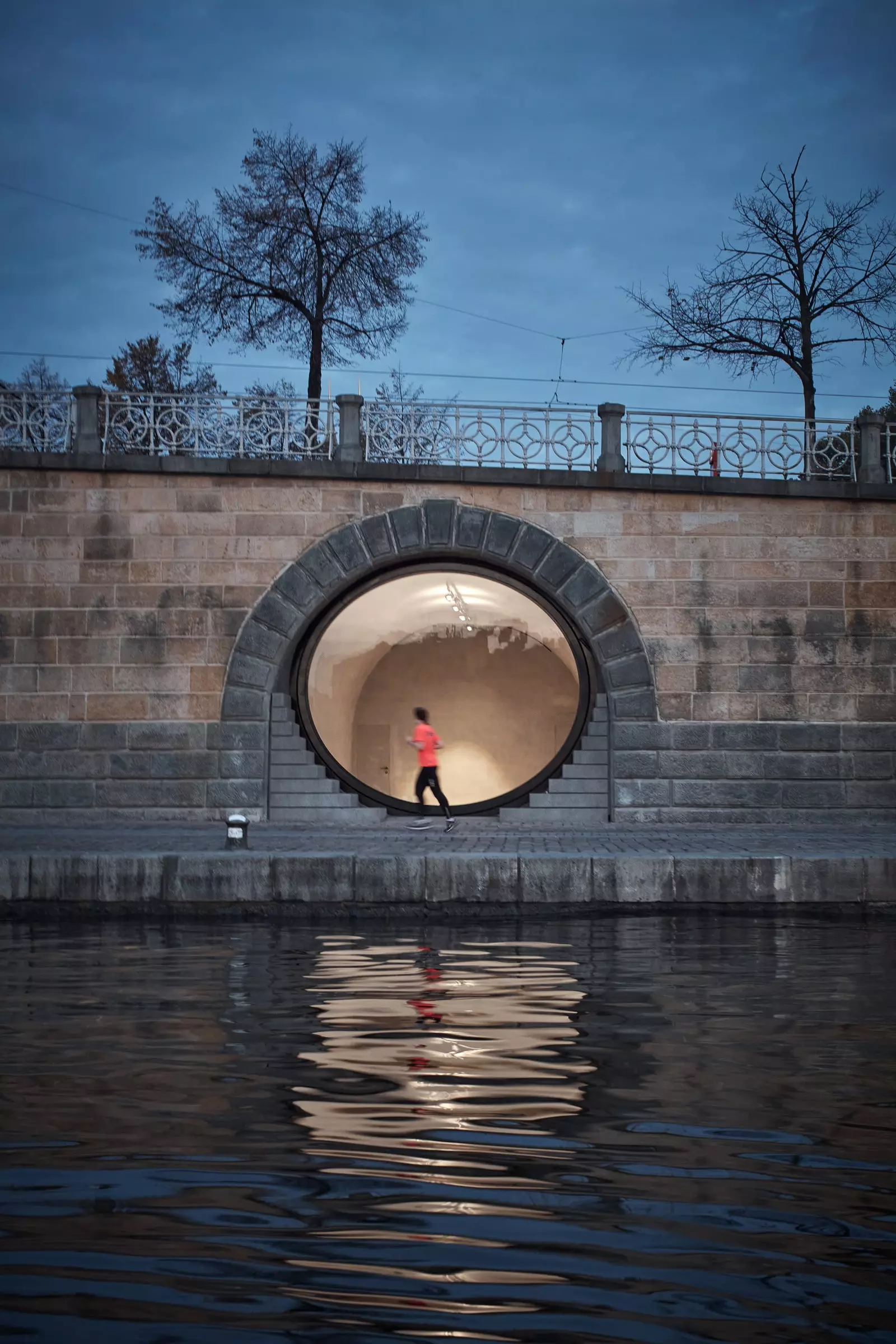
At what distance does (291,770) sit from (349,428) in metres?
3.94

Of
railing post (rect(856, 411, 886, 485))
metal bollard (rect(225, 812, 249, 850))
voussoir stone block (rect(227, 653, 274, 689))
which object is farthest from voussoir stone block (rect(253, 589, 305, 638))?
railing post (rect(856, 411, 886, 485))

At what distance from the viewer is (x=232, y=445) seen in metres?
14.1

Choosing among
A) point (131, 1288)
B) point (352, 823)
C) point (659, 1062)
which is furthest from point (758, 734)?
point (131, 1288)

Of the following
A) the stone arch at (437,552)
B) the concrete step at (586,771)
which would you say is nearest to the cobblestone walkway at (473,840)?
the concrete step at (586,771)

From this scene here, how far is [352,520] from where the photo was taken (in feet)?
46.6

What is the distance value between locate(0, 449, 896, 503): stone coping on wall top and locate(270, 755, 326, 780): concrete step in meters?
3.21

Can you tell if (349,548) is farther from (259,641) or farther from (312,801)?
(312,801)

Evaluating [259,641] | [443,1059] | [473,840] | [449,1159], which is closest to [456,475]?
[259,641]

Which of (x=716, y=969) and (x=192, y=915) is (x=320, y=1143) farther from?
(x=192, y=915)

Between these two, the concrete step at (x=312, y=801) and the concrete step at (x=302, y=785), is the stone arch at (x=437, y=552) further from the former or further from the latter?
the concrete step at (x=312, y=801)

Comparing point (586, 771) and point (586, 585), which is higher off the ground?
point (586, 585)

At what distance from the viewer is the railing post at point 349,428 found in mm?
14297

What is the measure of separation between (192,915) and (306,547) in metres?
5.68

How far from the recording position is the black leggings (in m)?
13.6
